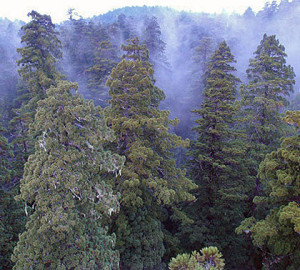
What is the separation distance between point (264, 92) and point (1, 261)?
17721mm

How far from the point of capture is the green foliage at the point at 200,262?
4160 mm

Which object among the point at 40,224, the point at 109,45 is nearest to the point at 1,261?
the point at 40,224

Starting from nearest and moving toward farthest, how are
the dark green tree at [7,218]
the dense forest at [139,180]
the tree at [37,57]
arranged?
the dense forest at [139,180] < the dark green tree at [7,218] < the tree at [37,57]

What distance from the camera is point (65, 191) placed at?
685cm

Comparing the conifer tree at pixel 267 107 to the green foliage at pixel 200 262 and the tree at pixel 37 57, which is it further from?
the tree at pixel 37 57

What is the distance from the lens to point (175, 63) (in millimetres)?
57156

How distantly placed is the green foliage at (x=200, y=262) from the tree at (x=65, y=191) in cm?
356

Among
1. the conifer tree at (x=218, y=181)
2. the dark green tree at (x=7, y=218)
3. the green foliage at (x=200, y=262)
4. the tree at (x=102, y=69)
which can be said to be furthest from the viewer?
the tree at (x=102, y=69)

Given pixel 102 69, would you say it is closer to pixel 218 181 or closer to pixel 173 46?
pixel 218 181

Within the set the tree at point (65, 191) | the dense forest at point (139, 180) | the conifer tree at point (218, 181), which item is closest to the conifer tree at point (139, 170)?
the dense forest at point (139, 180)

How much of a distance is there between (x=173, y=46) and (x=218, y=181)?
5721cm

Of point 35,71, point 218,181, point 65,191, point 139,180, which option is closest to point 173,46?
point 35,71

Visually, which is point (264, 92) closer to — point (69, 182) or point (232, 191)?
point (232, 191)

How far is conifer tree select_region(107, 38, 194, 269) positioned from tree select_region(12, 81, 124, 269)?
7.40 feet
